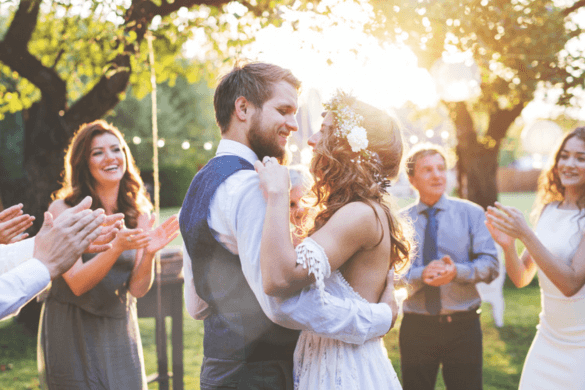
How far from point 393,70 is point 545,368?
7.66ft

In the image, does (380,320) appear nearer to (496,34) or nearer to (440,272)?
(440,272)

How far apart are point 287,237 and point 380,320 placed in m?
0.60

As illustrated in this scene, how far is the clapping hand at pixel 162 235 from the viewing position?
2.83m

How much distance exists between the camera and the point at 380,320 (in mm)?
1878

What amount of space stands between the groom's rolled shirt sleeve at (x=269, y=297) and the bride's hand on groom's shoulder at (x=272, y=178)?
8 centimetres

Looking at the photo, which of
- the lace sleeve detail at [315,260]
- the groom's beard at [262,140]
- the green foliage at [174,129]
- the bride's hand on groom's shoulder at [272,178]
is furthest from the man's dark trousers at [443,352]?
the green foliage at [174,129]

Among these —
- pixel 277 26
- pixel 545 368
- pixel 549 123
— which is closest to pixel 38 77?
pixel 277 26

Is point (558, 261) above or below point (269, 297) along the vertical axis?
below

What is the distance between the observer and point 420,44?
3.92 meters

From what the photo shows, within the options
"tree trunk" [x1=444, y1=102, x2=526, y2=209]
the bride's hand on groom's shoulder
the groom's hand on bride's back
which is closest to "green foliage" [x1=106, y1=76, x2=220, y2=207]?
"tree trunk" [x1=444, y1=102, x2=526, y2=209]

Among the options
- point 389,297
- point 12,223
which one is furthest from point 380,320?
point 12,223

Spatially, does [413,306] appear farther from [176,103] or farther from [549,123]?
[176,103]

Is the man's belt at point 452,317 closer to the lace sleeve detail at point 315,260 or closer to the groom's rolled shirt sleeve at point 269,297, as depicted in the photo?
the groom's rolled shirt sleeve at point 269,297

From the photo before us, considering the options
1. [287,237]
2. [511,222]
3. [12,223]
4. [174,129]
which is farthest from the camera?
[174,129]
